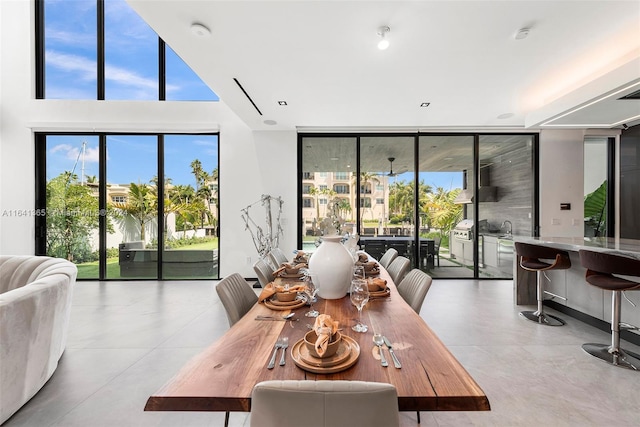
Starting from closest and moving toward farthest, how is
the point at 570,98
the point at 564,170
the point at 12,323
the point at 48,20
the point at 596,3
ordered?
the point at 12,323 → the point at 596,3 → the point at 570,98 → the point at 564,170 → the point at 48,20

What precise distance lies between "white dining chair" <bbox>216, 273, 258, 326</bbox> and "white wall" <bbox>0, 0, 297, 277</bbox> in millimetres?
3095

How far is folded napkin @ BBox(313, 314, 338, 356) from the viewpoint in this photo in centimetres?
98

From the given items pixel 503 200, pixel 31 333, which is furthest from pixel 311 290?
pixel 503 200

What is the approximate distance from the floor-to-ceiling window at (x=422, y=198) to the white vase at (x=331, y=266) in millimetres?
3366

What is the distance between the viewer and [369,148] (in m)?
5.23

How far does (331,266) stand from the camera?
170 cm

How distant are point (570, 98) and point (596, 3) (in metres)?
1.66

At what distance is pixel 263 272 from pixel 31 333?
154 centimetres

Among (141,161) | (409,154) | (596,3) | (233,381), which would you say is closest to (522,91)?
(596,3)

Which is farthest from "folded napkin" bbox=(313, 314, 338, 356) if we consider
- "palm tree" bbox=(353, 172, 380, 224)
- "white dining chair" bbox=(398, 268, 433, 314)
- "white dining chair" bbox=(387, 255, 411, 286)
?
"palm tree" bbox=(353, 172, 380, 224)

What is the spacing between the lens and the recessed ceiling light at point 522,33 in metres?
2.25

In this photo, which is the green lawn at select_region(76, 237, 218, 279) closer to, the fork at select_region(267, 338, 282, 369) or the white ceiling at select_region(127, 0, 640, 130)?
the white ceiling at select_region(127, 0, 640, 130)

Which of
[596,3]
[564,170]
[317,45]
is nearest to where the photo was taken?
[596,3]

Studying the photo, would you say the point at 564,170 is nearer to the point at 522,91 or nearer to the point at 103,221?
the point at 522,91
